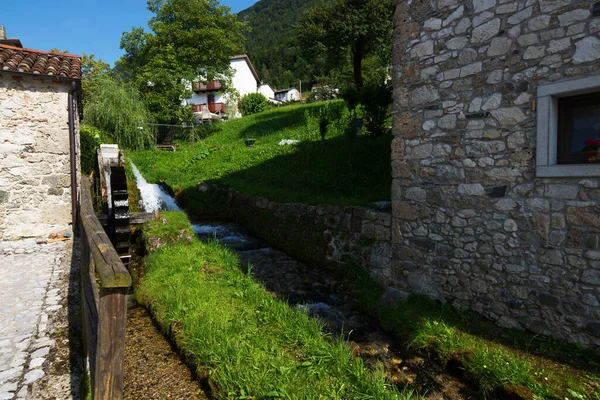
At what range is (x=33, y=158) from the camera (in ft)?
24.4

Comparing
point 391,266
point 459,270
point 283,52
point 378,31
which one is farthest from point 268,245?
point 283,52

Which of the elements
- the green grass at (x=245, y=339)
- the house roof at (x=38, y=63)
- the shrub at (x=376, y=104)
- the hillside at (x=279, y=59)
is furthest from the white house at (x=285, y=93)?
the green grass at (x=245, y=339)

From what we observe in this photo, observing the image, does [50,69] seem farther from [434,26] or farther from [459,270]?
[459,270]

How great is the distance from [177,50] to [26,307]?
21.3 m

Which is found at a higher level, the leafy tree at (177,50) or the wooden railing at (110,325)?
the leafy tree at (177,50)

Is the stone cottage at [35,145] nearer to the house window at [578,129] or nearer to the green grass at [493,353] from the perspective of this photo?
the green grass at [493,353]

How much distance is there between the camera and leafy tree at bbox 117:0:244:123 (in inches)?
800

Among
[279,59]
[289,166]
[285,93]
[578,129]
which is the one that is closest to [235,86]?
[285,93]

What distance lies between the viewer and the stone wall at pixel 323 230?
19.4ft

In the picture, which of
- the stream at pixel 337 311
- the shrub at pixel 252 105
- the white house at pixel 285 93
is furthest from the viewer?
the white house at pixel 285 93

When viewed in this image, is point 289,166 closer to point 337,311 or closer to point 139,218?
point 139,218

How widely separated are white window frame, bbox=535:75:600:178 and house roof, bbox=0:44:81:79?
808cm

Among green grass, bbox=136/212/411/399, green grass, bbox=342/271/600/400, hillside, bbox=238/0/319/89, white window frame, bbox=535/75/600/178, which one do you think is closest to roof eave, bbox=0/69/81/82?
green grass, bbox=136/212/411/399

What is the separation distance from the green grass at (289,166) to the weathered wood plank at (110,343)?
5.17m
